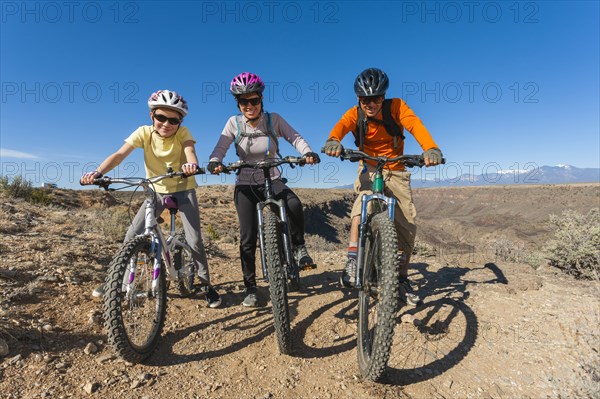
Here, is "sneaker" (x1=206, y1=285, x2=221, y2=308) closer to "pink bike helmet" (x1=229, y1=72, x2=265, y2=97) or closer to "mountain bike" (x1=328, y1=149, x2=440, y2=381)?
"mountain bike" (x1=328, y1=149, x2=440, y2=381)

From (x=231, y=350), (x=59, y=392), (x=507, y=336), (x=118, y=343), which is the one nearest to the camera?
(x=59, y=392)

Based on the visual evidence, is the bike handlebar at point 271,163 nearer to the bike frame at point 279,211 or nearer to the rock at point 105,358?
the bike frame at point 279,211

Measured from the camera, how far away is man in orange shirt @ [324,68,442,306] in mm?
3865

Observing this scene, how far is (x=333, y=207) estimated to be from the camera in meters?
48.4

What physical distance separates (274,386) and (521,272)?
17.7 feet

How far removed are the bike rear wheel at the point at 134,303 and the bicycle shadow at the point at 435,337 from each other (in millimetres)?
2194

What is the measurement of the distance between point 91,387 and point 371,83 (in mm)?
4031

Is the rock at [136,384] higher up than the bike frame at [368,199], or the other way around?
the bike frame at [368,199]

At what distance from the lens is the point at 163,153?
3.84 m

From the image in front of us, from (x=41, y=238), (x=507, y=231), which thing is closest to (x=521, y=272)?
(x=41, y=238)

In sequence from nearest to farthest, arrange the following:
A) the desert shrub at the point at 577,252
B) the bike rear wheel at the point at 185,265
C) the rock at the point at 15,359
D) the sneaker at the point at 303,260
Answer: the rock at the point at 15,359 < the sneaker at the point at 303,260 < the bike rear wheel at the point at 185,265 < the desert shrub at the point at 577,252

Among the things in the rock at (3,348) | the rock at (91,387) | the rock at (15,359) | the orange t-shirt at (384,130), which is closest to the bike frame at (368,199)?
the orange t-shirt at (384,130)

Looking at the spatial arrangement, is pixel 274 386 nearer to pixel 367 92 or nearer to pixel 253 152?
pixel 253 152

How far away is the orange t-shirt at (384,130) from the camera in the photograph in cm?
394
